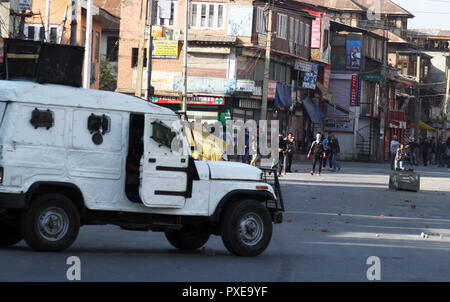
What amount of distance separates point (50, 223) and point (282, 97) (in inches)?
2065

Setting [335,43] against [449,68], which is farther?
[449,68]

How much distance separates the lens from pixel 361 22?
99500 millimetres

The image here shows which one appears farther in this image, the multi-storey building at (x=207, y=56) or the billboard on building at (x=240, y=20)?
the billboard on building at (x=240, y=20)

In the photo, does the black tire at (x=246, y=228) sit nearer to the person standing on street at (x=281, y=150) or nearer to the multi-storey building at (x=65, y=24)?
the person standing on street at (x=281, y=150)

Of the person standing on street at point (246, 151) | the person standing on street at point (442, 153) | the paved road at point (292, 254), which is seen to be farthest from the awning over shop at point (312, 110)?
the paved road at point (292, 254)

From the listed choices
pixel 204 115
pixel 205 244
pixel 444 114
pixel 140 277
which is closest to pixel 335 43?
pixel 204 115

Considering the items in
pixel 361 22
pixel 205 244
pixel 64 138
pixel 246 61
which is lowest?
pixel 205 244

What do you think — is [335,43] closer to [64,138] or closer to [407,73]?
[407,73]

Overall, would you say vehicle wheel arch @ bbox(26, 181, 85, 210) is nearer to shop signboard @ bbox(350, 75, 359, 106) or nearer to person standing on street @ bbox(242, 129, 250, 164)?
person standing on street @ bbox(242, 129, 250, 164)

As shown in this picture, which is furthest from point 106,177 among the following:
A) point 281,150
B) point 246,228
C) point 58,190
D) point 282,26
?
point 282,26

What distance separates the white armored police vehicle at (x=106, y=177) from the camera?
11.9 metres

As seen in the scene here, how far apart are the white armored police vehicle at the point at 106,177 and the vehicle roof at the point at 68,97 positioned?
0.04 ft
